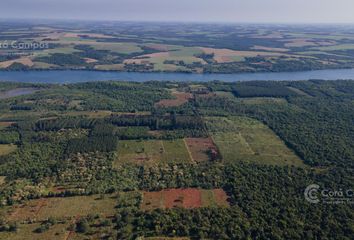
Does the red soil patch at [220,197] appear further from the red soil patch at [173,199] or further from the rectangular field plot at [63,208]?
the rectangular field plot at [63,208]

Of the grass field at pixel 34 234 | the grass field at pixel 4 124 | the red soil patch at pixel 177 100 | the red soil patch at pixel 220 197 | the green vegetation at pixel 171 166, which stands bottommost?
the grass field at pixel 34 234

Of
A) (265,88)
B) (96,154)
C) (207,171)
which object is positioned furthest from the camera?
(265,88)

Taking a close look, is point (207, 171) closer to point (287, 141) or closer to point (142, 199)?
point (142, 199)

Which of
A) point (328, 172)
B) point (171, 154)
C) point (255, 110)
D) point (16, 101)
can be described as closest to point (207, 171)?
point (171, 154)

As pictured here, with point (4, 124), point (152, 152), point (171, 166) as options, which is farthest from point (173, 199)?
point (4, 124)

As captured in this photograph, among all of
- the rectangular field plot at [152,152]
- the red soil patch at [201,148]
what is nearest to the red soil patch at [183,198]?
the rectangular field plot at [152,152]

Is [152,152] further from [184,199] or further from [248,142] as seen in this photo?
[248,142]
